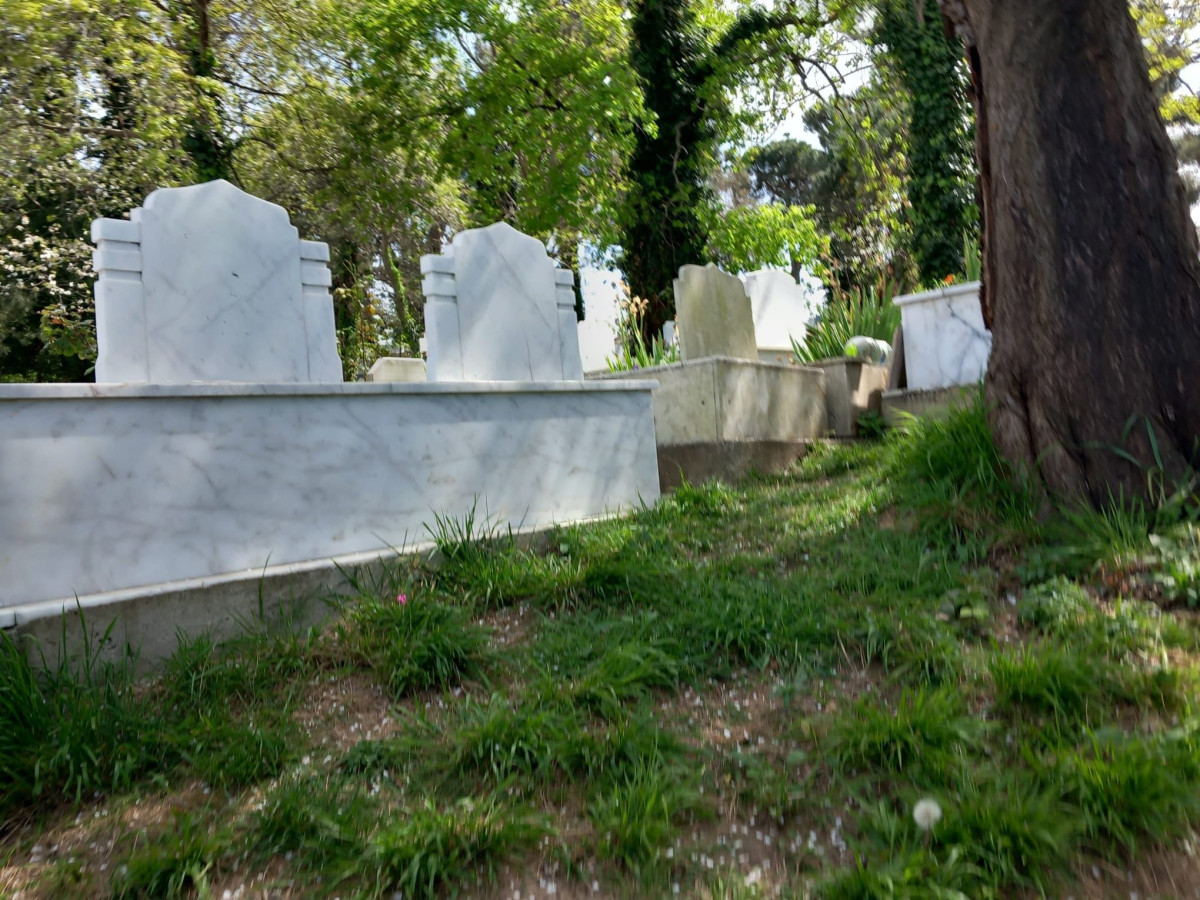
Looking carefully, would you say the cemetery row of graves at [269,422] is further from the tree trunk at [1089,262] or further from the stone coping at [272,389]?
the tree trunk at [1089,262]

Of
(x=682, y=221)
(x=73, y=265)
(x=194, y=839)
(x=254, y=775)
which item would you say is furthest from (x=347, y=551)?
(x=73, y=265)

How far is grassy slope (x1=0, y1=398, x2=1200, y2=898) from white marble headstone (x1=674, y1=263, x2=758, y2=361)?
10.6 ft

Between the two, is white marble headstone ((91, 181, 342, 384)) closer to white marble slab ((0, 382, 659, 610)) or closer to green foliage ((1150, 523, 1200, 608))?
white marble slab ((0, 382, 659, 610))

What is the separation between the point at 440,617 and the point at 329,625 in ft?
1.78

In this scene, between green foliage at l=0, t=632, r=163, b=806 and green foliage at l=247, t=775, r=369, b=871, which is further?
green foliage at l=0, t=632, r=163, b=806

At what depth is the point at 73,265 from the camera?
13.4m

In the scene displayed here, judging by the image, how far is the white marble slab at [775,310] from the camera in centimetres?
930

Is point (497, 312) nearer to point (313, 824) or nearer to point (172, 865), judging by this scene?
point (313, 824)

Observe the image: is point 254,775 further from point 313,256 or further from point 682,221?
point 682,221

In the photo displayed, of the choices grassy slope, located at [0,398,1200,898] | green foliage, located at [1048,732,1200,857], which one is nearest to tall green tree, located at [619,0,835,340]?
grassy slope, located at [0,398,1200,898]

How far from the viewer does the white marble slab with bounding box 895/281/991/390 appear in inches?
267

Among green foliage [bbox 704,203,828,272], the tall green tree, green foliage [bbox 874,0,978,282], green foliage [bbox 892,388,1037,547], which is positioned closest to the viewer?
green foliage [bbox 892,388,1037,547]

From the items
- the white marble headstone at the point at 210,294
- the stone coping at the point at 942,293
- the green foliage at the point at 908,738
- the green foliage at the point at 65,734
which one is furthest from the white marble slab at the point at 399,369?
the green foliage at the point at 908,738

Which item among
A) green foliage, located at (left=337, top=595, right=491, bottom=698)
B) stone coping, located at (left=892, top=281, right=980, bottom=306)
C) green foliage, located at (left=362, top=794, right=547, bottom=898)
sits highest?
stone coping, located at (left=892, top=281, right=980, bottom=306)
